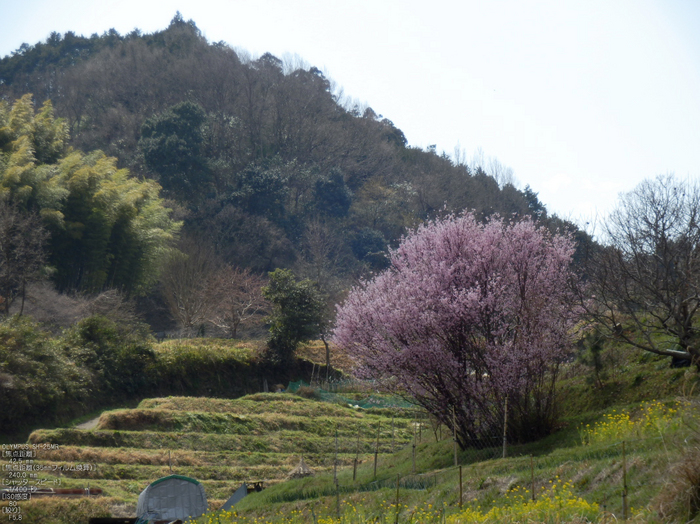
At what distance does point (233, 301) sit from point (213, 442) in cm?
1816

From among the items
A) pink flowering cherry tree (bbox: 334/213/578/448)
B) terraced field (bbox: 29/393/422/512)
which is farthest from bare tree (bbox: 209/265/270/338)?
pink flowering cherry tree (bbox: 334/213/578/448)

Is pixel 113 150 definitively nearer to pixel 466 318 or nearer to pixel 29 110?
pixel 29 110

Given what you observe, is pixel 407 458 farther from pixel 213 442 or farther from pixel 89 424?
pixel 89 424

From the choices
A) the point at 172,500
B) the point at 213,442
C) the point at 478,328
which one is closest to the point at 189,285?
the point at 213,442

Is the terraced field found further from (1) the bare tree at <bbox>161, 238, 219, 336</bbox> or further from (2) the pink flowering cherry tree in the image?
(1) the bare tree at <bbox>161, 238, 219, 336</bbox>

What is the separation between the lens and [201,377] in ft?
93.9

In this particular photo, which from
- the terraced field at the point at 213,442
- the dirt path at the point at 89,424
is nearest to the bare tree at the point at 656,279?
the terraced field at the point at 213,442

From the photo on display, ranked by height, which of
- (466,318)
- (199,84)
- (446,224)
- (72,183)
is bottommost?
(466,318)

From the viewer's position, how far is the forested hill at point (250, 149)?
5106 centimetres

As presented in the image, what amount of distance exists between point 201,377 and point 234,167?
1301 inches

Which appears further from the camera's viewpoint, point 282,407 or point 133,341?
point 133,341

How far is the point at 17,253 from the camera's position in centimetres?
2625

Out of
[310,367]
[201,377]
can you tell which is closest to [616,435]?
[201,377]

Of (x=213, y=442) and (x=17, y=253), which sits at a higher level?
(x=17, y=253)
